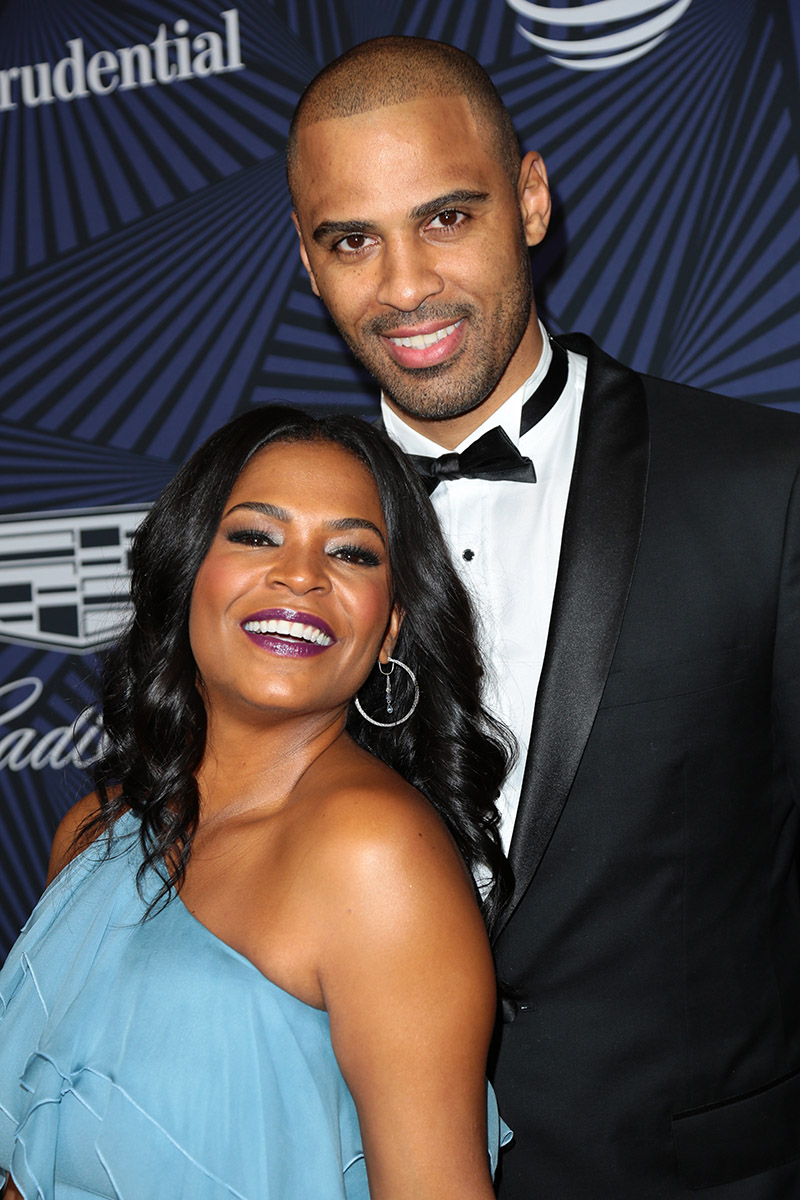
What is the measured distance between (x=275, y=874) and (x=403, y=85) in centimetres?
142

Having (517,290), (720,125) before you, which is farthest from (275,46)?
(517,290)

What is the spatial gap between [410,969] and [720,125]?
2245 millimetres

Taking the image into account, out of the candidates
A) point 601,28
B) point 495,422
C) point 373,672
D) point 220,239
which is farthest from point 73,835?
point 601,28

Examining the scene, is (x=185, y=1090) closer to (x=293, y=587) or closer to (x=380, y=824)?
(x=380, y=824)

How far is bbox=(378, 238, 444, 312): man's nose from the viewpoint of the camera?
2.02m

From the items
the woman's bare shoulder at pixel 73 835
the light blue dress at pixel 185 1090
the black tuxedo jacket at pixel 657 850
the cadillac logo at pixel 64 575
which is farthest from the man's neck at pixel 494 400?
the cadillac logo at pixel 64 575

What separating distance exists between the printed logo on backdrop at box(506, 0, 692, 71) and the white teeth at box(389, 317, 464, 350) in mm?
1263

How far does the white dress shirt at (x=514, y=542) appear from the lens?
6.51 feet

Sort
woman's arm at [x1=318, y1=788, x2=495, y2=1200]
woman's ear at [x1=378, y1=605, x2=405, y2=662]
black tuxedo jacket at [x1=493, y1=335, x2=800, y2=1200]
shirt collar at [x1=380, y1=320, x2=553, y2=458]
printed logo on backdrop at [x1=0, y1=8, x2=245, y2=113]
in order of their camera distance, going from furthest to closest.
Answer: printed logo on backdrop at [x1=0, y1=8, x2=245, y2=113] < shirt collar at [x1=380, y1=320, x2=553, y2=458] < woman's ear at [x1=378, y1=605, x2=405, y2=662] < black tuxedo jacket at [x1=493, y1=335, x2=800, y2=1200] < woman's arm at [x1=318, y1=788, x2=495, y2=1200]

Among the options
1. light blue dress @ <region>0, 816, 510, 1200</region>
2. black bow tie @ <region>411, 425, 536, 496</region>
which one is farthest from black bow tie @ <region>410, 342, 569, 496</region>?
light blue dress @ <region>0, 816, 510, 1200</region>

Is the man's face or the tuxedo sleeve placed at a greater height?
the man's face

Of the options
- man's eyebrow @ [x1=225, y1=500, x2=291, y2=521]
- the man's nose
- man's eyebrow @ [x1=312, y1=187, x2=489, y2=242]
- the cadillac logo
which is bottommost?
the cadillac logo

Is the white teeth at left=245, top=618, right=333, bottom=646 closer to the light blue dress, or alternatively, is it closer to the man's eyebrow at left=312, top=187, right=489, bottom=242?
the light blue dress

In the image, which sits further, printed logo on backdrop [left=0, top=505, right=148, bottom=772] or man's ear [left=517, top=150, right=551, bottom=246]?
printed logo on backdrop [left=0, top=505, right=148, bottom=772]
